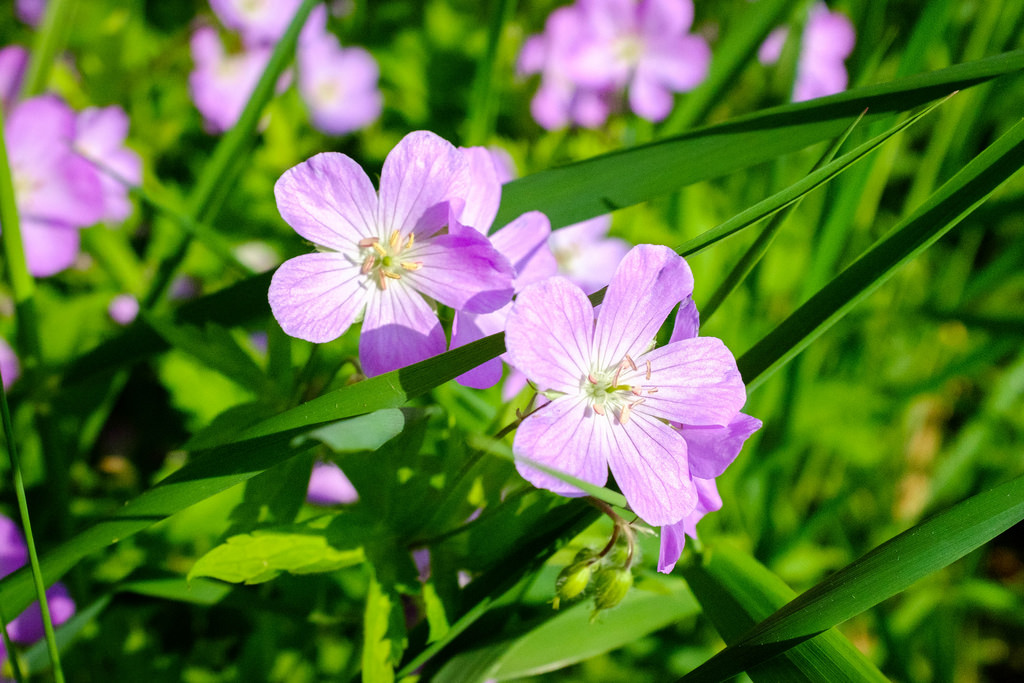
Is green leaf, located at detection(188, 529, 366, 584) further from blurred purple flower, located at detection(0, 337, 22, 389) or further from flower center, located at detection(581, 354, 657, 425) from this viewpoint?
blurred purple flower, located at detection(0, 337, 22, 389)

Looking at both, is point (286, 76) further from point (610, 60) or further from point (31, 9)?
point (610, 60)

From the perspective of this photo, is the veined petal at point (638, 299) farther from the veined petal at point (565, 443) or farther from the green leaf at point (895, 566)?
the green leaf at point (895, 566)

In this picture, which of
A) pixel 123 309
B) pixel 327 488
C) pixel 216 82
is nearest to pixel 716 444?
pixel 327 488

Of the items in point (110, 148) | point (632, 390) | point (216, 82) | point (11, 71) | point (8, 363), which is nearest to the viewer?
point (632, 390)

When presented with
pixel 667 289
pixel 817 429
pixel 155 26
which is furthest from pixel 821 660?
pixel 155 26

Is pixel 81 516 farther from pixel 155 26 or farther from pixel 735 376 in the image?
pixel 155 26

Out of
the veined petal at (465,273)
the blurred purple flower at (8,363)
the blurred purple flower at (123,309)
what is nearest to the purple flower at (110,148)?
the blurred purple flower at (123,309)
